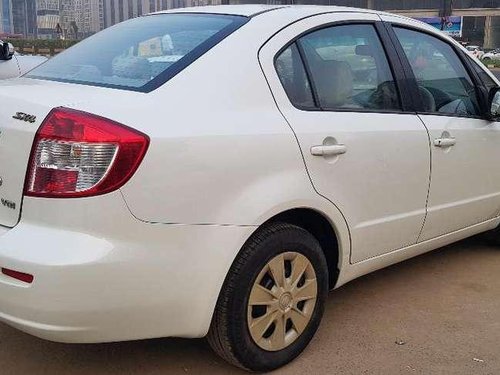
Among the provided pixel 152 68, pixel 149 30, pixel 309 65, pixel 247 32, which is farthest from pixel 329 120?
pixel 149 30

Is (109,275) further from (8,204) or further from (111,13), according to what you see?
(111,13)

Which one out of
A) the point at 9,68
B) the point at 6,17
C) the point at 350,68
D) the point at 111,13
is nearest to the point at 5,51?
the point at 9,68

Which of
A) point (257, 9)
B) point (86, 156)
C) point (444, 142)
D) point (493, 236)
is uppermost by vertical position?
point (257, 9)

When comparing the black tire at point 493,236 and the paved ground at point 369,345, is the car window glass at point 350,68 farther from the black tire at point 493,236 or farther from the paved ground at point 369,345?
the black tire at point 493,236

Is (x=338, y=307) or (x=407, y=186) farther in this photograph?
(x=338, y=307)

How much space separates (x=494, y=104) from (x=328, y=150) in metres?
1.62

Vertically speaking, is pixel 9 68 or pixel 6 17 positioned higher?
pixel 9 68

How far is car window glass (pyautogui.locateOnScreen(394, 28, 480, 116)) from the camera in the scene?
3613 millimetres

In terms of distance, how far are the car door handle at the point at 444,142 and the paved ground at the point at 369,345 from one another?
3.03 feet

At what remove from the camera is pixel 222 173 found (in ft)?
8.13

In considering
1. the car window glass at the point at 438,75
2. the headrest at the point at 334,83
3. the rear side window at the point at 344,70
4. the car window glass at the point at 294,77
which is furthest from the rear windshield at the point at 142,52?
the car window glass at the point at 438,75

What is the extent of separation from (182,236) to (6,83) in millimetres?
1201

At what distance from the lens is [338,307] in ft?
11.9

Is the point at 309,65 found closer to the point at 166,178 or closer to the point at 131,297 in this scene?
the point at 166,178
